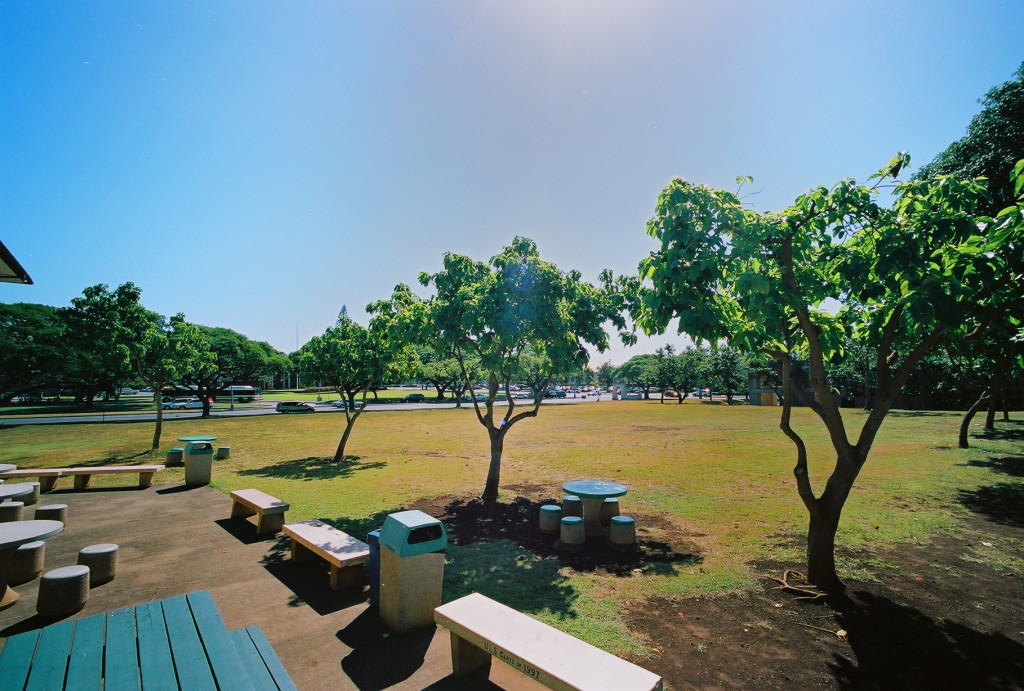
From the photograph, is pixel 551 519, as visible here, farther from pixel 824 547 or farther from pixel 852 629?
pixel 852 629

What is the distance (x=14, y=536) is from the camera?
541 cm

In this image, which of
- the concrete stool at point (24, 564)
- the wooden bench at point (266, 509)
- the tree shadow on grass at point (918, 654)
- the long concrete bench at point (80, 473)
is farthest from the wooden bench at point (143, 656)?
the long concrete bench at point (80, 473)

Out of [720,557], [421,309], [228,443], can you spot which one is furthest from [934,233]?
[228,443]

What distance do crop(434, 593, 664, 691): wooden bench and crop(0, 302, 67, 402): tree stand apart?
1650 inches

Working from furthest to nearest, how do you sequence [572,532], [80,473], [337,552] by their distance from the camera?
[80,473] < [572,532] < [337,552]

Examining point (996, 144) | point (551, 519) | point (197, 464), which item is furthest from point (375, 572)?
point (996, 144)

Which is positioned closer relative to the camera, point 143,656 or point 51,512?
point 143,656

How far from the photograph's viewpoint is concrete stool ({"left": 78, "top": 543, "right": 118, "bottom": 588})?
6121 mm

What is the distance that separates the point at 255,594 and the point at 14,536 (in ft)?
8.96

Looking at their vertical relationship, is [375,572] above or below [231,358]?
below

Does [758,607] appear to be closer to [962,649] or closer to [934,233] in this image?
[962,649]

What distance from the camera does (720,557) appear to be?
7441 millimetres

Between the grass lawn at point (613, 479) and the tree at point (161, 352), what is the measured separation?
9.26 feet

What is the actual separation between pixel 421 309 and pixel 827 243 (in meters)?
7.69
